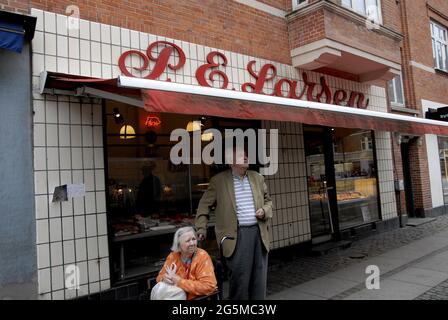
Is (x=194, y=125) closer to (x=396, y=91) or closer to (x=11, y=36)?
(x=11, y=36)

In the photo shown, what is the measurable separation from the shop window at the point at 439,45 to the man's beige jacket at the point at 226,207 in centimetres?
1209

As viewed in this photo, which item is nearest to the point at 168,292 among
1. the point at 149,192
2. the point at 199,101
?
the point at 199,101

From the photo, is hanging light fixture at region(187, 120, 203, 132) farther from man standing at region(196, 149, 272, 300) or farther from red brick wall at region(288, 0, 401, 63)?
man standing at region(196, 149, 272, 300)

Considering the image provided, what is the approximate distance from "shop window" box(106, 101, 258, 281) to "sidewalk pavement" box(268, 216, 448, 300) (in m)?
1.63

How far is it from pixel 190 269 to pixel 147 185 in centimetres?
388

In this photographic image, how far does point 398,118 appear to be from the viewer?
6.86 meters

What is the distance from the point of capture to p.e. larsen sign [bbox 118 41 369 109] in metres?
5.71

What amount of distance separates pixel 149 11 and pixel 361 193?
6.73 meters

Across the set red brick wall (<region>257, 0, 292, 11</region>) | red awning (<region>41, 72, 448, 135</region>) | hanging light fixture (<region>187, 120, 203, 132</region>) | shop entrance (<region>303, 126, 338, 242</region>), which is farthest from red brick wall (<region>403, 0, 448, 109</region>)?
hanging light fixture (<region>187, 120, 203, 132</region>)

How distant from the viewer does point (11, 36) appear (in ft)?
14.1

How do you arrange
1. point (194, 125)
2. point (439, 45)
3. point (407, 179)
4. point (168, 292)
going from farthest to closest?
point (439, 45) → point (407, 179) → point (194, 125) → point (168, 292)

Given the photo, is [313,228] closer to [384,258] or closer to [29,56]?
[384,258]

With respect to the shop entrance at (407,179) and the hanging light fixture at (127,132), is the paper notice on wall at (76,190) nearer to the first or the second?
the hanging light fixture at (127,132)
